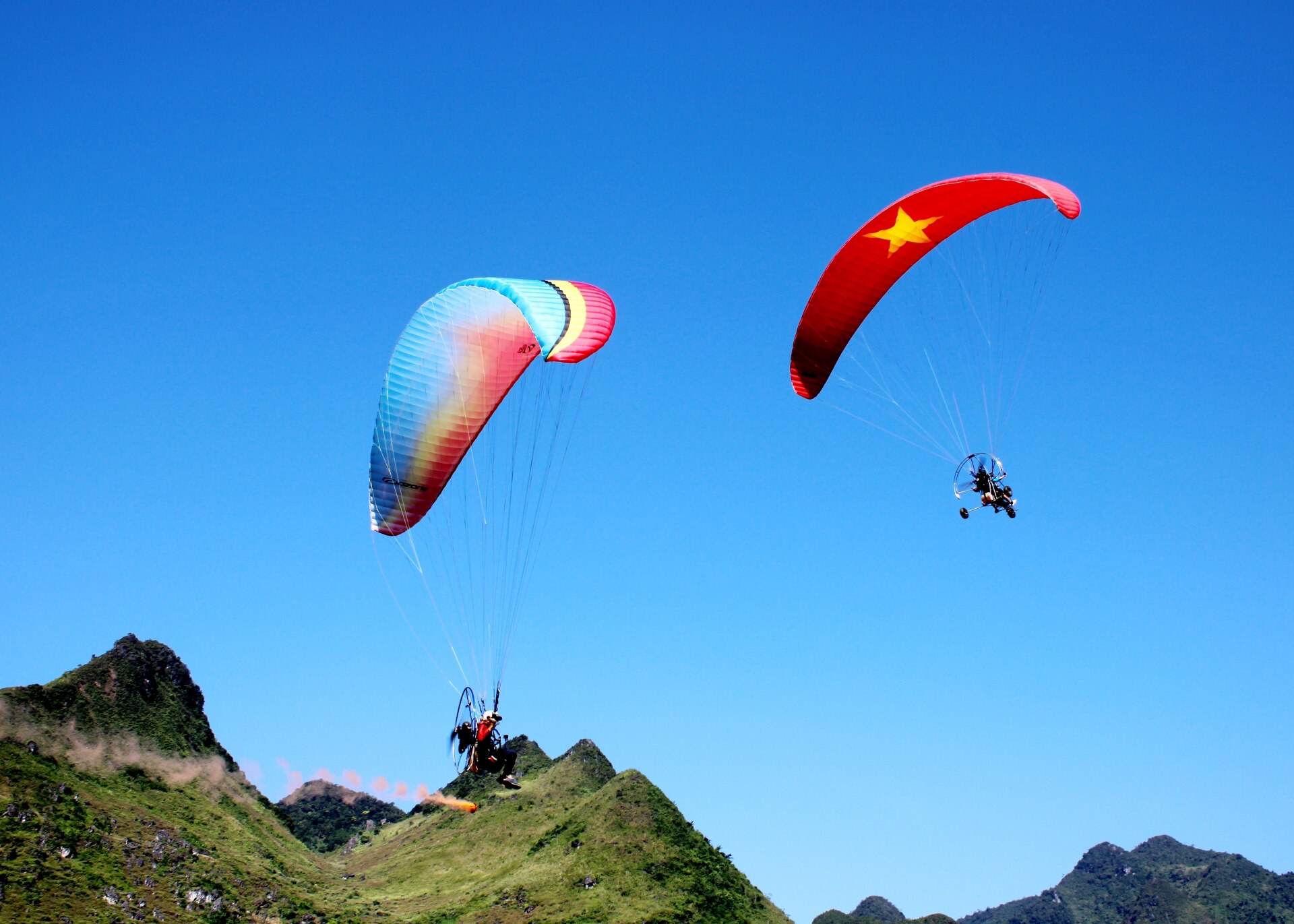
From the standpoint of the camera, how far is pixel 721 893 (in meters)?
69.1

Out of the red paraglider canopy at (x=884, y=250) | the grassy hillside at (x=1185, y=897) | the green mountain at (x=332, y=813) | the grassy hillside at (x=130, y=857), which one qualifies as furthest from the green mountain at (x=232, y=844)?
the grassy hillside at (x=1185, y=897)

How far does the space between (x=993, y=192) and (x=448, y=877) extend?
58519 mm

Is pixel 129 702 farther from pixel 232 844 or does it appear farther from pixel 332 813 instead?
pixel 332 813

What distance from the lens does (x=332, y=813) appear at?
381 ft

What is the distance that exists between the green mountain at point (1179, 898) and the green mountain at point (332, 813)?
47.4m

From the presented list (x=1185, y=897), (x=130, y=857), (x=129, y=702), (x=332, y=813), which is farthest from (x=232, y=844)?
(x=1185, y=897)

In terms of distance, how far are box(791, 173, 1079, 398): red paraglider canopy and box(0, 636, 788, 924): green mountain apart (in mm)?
38573

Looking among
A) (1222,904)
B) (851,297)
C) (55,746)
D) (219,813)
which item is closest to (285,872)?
(219,813)

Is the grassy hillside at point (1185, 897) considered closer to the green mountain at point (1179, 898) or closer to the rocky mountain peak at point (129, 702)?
the green mountain at point (1179, 898)

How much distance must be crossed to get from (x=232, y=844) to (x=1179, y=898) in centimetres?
12964

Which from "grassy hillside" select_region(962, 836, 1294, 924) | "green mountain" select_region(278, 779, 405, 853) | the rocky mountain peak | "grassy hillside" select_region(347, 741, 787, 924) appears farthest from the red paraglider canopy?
"grassy hillside" select_region(962, 836, 1294, 924)

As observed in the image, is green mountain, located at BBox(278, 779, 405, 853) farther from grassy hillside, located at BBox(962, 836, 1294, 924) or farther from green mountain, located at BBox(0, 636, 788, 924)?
grassy hillside, located at BBox(962, 836, 1294, 924)

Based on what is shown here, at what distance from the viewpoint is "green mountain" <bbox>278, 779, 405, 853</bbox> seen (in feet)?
362

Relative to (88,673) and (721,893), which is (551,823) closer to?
(721,893)
